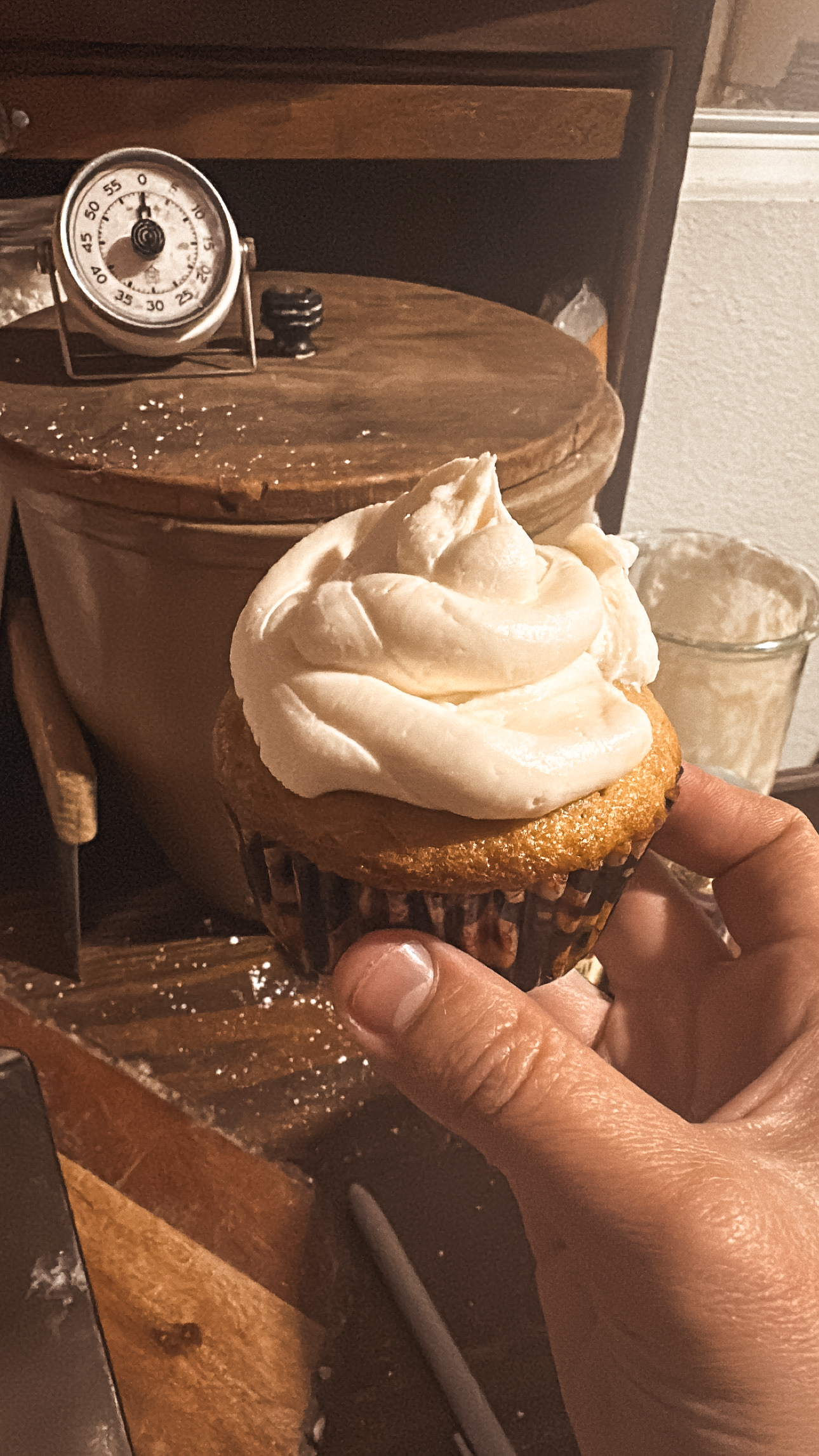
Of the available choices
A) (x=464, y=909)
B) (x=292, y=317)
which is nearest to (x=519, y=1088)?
(x=464, y=909)

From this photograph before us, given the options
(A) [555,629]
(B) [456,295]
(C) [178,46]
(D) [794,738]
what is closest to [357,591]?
(A) [555,629]

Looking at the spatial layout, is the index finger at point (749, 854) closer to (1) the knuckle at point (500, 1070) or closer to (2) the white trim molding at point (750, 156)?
(1) the knuckle at point (500, 1070)

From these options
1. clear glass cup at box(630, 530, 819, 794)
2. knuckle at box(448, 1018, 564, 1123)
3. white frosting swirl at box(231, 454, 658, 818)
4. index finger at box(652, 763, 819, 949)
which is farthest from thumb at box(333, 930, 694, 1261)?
clear glass cup at box(630, 530, 819, 794)

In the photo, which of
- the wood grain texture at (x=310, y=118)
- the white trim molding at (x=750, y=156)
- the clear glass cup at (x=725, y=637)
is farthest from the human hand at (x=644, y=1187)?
the white trim molding at (x=750, y=156)

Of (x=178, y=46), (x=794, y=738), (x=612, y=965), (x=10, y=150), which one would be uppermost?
(x=178, y=46)

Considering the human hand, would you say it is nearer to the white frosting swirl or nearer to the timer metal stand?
the white frosting swirl

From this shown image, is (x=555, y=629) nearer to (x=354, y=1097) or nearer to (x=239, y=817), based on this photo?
(x=239, y=817)
